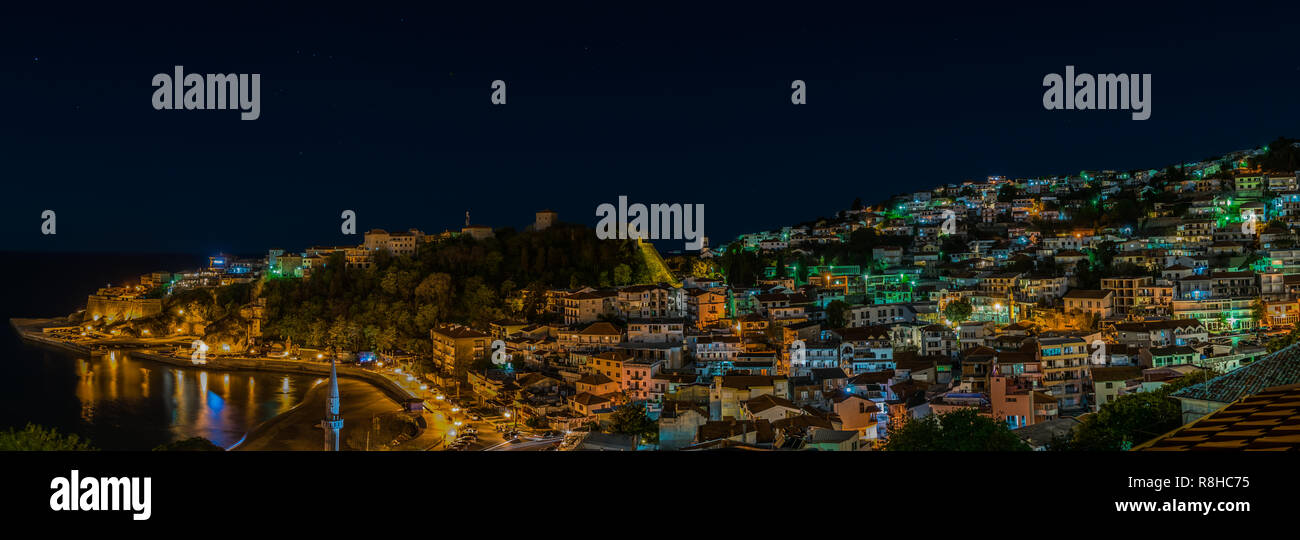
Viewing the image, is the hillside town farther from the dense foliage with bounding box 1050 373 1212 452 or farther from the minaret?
the minaret

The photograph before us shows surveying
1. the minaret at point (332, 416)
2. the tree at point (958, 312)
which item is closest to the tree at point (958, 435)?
the minaret at point (332, 416)

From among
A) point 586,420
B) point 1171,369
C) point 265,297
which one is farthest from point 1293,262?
point 265,297

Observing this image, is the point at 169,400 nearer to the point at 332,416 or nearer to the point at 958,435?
the point at 332,416

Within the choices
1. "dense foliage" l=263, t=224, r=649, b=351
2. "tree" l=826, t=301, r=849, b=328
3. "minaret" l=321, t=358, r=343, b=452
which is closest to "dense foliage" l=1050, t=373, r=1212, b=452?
"minaret" l=321, t=358, r=343, b=452

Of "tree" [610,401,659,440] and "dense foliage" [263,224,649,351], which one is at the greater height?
"dense foliage" [263,224,649,351]

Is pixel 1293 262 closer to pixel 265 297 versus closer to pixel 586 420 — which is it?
pixel 586 420

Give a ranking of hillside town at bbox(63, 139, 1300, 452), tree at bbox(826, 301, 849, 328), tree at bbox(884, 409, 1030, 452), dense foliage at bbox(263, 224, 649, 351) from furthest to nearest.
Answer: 1. dense foliage at bbox(263, 224, 649, 351)
2. tree at bbox(826, 301, 849, 328)
3. hillside town at bbox(63, 139, 1300, 452)
4. tree at bbox(884, 409, 1030, 452)
